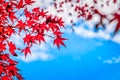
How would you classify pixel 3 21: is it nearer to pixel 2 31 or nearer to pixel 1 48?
pixel 2 31

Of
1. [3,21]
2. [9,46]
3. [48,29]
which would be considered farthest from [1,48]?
[48,29]

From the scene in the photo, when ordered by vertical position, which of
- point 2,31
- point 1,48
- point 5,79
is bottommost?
point 5,79

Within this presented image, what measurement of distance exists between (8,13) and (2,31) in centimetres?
24

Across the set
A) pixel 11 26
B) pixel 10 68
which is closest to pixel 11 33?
pixel 11 26

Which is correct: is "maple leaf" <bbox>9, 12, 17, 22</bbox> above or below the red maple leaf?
above

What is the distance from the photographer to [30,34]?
12.1 feet

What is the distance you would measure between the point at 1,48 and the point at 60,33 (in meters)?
0.74

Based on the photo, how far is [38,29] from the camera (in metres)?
3.75

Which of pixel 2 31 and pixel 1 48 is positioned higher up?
pixel 2 31

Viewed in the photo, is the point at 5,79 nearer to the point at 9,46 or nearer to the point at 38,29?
the point at 9,46

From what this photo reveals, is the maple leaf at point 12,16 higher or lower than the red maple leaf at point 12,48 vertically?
higher

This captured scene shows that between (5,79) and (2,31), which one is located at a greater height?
(2,31)

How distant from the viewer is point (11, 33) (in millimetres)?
3779

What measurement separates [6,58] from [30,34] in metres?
0.41
